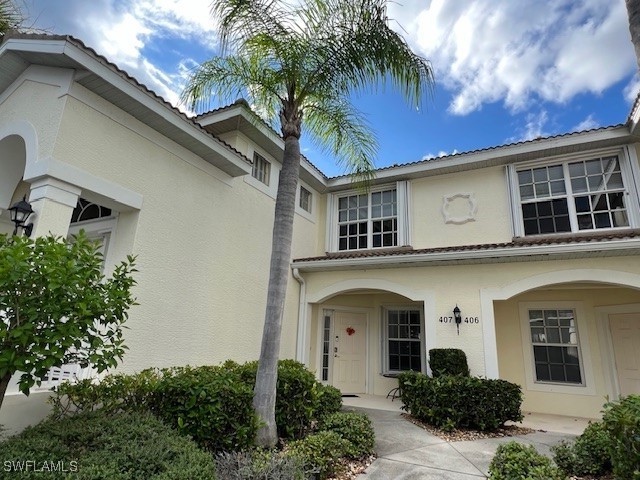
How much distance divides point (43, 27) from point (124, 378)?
9064mm

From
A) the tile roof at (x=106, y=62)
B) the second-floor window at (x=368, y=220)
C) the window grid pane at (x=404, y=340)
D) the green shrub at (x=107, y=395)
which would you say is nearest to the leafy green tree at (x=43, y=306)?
the green shrub at (x=107, y=395)

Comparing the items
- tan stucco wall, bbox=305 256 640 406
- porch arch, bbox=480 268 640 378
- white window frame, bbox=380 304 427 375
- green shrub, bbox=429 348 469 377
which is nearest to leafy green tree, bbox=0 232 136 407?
green shrub, bbox=429 348 469 377

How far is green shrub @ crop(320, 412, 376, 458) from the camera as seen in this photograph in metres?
5.23

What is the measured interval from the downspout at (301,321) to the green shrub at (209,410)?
570cm

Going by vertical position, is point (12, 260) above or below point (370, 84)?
below

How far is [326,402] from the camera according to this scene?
6.78m

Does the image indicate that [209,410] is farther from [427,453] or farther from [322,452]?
[427,453]

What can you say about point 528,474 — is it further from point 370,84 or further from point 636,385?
point 636,385

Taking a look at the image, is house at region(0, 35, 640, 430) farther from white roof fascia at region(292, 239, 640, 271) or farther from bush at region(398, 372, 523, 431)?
bush at region(398, 372, 523, 431)

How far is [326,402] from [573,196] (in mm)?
8476

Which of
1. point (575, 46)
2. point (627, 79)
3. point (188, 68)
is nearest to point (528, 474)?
point (188, 68)

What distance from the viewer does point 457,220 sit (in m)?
10.7

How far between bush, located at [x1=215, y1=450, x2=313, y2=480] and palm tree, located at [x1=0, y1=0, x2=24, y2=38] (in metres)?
11.2

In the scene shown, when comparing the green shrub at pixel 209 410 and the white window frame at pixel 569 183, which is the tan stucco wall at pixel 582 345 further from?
the green shrub at pixel 209 410
